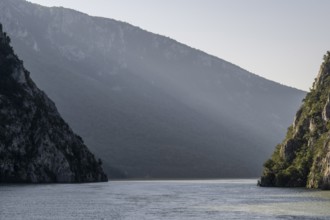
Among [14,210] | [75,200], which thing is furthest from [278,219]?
[75,200]

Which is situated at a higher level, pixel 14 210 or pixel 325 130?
pixel 325 130

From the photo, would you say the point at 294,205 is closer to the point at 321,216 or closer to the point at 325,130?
the point at 321,216

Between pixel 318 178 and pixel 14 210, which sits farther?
pixel 318 178

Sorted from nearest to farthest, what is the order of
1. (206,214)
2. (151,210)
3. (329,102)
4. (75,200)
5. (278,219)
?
(278,219) → (206,214) → (151,210) → (75,200) → (329,102)

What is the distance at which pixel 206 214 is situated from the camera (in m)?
101

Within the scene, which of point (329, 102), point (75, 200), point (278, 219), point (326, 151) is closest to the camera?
point (278, 219)

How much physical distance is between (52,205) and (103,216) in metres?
23.9

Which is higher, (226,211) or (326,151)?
(326,151)

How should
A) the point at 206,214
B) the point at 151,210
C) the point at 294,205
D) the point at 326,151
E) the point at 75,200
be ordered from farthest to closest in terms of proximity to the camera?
the point at 326,151, the point at 75,200, the point at 294,205, the point at 151,210, the point at 206,214

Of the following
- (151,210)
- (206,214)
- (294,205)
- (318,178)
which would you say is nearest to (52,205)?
(151,210)

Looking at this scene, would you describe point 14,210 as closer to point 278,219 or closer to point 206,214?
point 206,214

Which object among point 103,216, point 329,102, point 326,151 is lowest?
point 103,216

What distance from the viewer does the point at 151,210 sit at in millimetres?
108438

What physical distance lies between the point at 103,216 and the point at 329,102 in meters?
117
